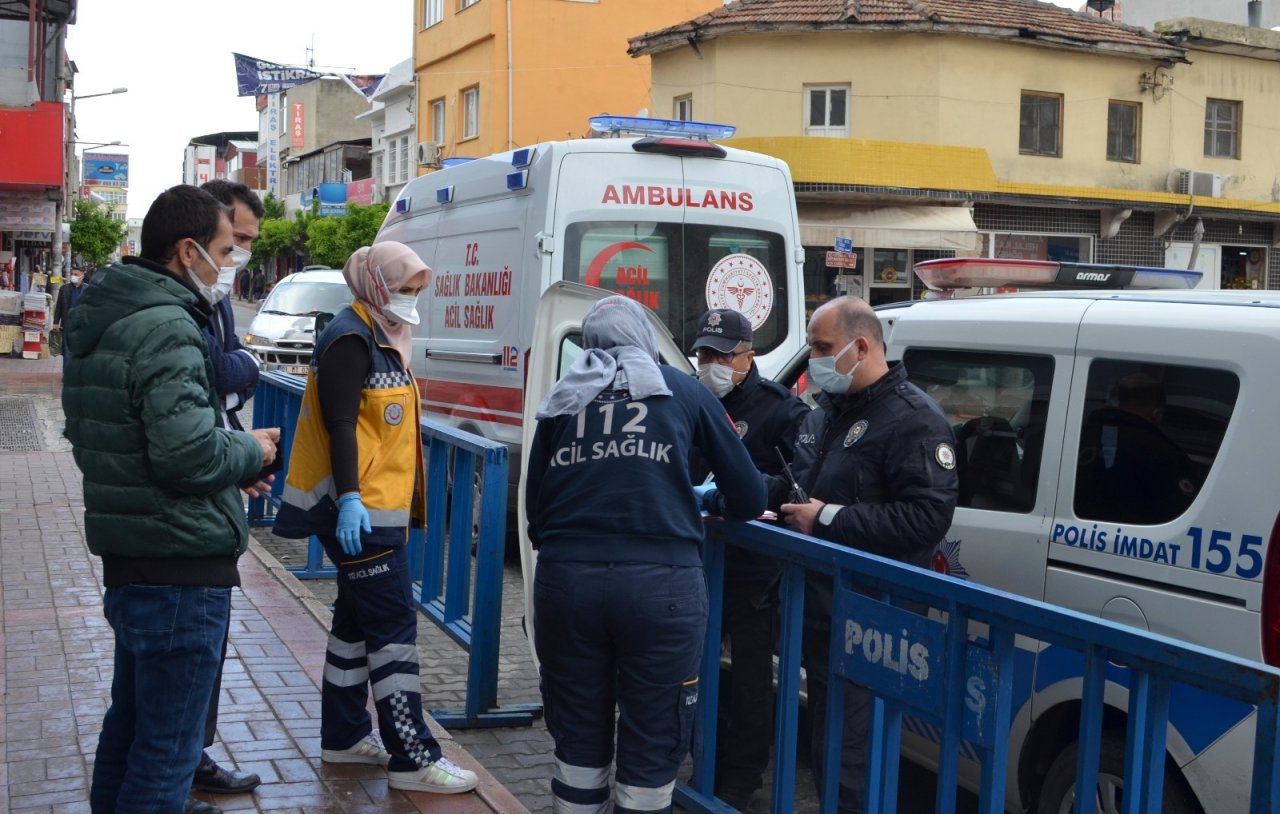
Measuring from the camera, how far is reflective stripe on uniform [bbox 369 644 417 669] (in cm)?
443

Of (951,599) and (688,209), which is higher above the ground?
(688,209)

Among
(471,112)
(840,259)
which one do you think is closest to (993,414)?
(840,259)

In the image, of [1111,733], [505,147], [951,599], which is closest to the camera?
[951,599]

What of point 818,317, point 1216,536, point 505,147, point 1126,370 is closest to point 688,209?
point 818,317

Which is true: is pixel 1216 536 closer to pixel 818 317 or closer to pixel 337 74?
pixel 818 317

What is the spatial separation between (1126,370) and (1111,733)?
1.20 meters

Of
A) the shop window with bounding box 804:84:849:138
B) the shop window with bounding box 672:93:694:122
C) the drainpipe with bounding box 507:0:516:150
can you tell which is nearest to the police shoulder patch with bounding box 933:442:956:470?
the shop window with bounding box 804:84:849:138

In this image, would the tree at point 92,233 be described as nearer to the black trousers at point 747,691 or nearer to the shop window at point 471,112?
the shop window at point 471,112

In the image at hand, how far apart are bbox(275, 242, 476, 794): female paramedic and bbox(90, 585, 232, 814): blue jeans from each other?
2.92 ft

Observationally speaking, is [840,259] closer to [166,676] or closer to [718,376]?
[718,376]

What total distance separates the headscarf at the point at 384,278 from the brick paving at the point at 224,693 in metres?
1.52

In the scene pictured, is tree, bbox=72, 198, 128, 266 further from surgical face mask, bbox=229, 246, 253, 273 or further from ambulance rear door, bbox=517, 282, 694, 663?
ambulance rear door, bbox=517, 282, 694, 663

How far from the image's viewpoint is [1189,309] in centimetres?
393

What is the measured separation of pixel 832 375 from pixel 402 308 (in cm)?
146
